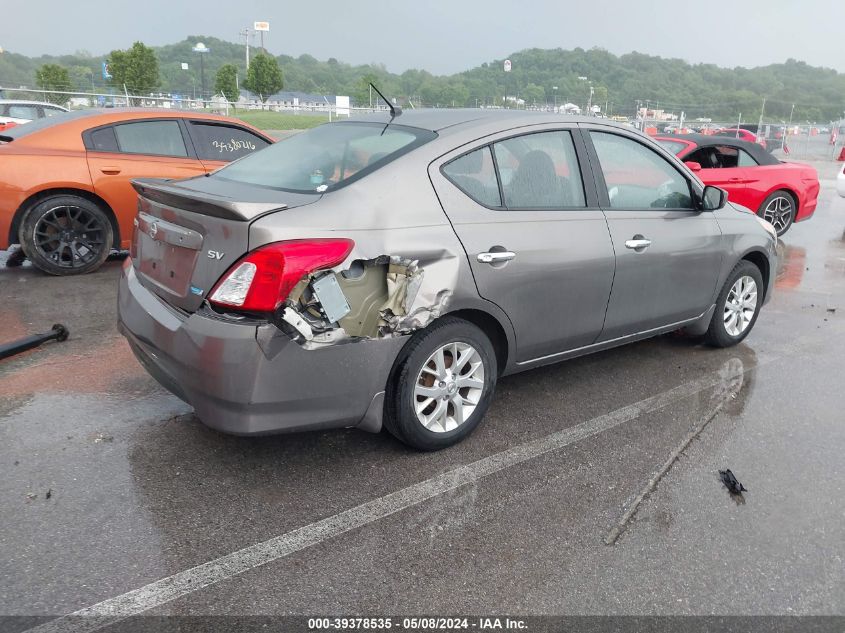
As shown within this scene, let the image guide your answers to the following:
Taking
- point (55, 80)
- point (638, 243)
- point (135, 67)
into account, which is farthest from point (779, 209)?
point (135, 67)

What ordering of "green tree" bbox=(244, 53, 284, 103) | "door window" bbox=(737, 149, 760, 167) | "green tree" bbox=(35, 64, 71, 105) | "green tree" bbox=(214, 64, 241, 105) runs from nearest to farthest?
"door window" bbox=(737, 149, 760, 167) → "green tree" bbox=(35, 64, 71, 105) → "green tree" bbox=(244, 53, 284, 103) → "green tree" bbox=(214, 64, 241, 105)

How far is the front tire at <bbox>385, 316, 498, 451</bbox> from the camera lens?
10.3ft

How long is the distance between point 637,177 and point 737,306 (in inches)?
57.5

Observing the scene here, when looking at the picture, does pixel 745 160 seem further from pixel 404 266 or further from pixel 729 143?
pixel 404 266

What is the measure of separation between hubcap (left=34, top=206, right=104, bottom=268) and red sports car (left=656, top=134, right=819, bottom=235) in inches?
279

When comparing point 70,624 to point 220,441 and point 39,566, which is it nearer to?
point 39,566

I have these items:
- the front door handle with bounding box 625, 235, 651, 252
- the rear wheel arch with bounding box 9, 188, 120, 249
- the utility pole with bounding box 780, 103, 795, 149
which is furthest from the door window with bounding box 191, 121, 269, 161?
the utility pole with bounding box 780, 103, 795, 149

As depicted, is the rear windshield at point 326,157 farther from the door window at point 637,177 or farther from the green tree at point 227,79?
the green tree at point 227,79

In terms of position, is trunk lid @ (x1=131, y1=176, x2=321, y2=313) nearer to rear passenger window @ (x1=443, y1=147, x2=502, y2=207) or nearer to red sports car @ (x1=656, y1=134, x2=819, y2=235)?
rear passenger window @ (x1=443, y1=147, x2=502, y2=207)

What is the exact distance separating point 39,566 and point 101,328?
2977mm

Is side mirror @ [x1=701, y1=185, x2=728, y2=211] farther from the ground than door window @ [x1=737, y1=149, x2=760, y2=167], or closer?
closer

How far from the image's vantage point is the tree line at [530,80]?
29.5 m

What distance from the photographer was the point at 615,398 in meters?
4.17

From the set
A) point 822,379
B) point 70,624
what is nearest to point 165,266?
point 70,624
